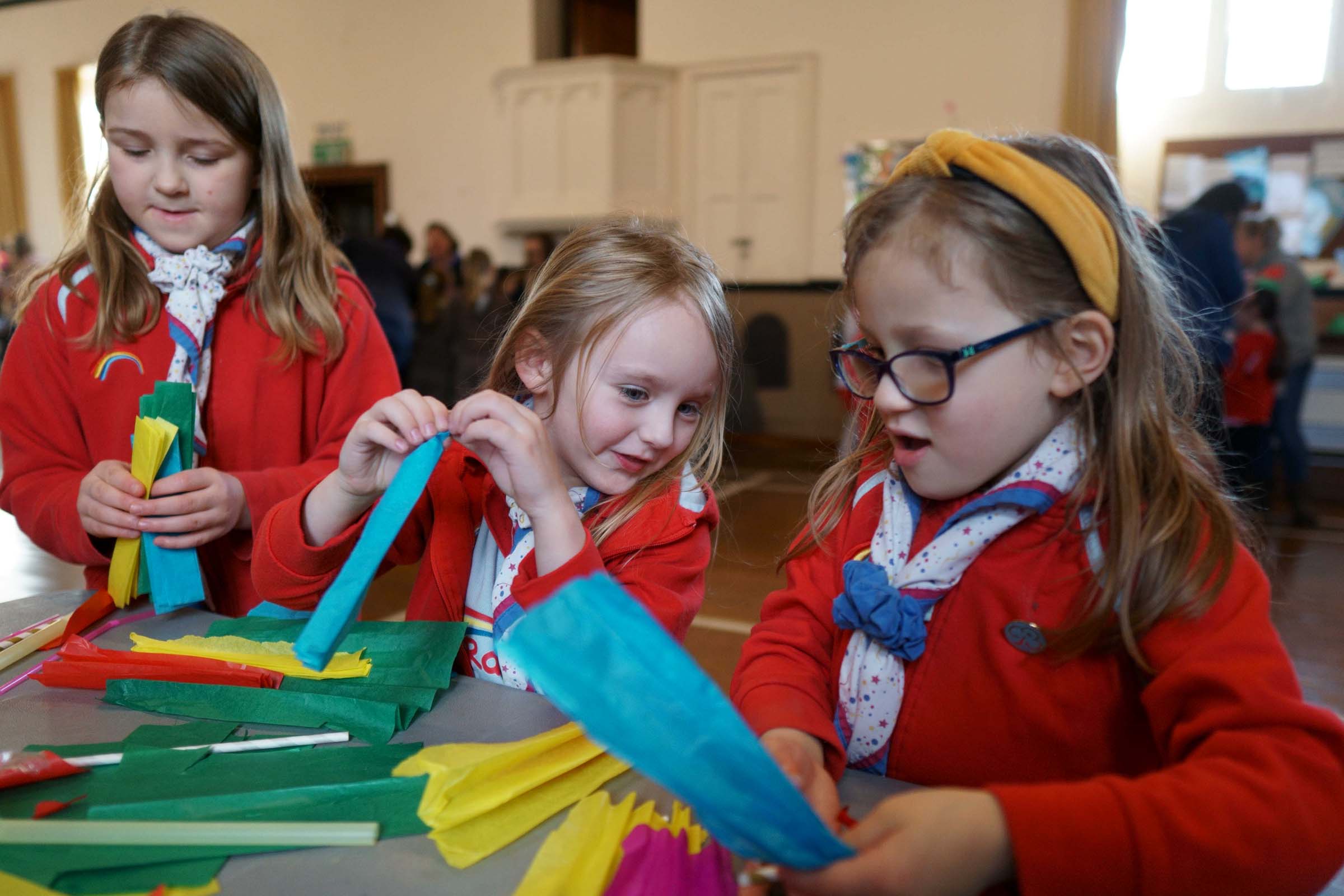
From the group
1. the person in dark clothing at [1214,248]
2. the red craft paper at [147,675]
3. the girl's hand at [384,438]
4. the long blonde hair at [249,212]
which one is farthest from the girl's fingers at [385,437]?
the person in dark clothing at [1214,248]

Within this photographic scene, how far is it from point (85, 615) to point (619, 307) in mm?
737

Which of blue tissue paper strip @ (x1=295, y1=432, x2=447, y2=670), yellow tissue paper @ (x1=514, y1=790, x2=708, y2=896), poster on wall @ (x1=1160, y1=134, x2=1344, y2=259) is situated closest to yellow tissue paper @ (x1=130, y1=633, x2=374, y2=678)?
blue tissue paper strip @ (x1=295, y1=432, x2=447, y2=670)

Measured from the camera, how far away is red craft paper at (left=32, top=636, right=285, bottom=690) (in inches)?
38.5

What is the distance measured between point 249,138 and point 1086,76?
582 centimetres

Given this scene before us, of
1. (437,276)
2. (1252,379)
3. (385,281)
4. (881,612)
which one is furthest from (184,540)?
(437,276)

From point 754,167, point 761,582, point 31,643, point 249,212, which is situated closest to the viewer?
point 31,643

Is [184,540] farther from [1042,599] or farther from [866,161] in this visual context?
[866,161]

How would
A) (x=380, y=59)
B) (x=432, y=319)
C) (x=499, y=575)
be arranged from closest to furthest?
1. (x=499, y=575)
2. (x=432, y=319)
3. (x=380, y=59)

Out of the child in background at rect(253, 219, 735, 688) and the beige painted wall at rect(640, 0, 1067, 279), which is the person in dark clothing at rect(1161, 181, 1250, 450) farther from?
the child in background at rect(253, 219, 735, 688)

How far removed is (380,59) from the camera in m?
8.59

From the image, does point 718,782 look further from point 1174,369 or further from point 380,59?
point 380,59

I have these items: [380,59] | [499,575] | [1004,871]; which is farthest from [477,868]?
[380,59]

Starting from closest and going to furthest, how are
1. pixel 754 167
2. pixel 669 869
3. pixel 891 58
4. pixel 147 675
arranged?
pixel 669 869, pixel 147 675, pixel 891 58, pixel 754 167

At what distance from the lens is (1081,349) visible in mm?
850
